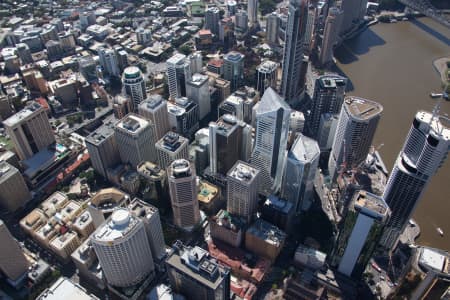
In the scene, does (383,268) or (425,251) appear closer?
(425,251)

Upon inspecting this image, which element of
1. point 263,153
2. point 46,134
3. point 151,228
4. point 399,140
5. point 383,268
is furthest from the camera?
point 399,140

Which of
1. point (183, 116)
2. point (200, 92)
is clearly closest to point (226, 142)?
point (183, 116)

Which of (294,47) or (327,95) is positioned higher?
(294,47)

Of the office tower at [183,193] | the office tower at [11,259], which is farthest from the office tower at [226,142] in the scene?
the office tower at [11,259]

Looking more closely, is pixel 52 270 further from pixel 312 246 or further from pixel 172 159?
pixel 312 246

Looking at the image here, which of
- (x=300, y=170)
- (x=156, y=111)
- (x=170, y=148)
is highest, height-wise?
(x=156, y=111)

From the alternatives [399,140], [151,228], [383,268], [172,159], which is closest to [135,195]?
[172,159]

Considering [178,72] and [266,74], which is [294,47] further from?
[178,72]
